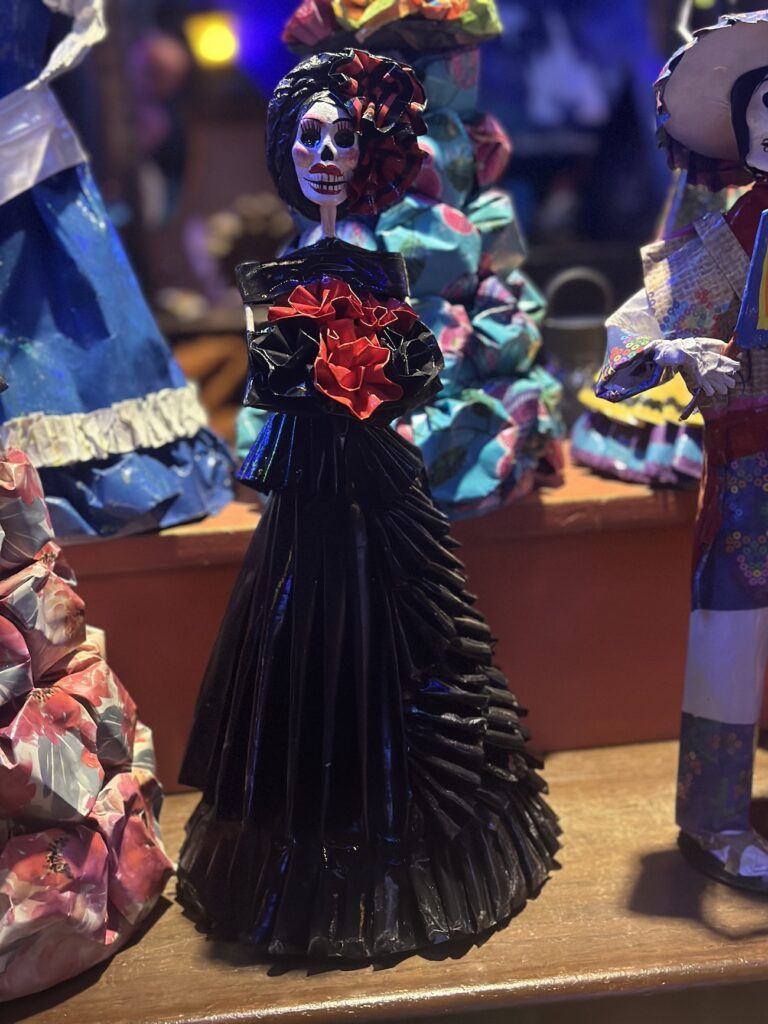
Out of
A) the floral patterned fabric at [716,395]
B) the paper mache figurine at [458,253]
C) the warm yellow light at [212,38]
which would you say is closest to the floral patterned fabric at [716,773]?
the floral patterned fabric at [716,395]

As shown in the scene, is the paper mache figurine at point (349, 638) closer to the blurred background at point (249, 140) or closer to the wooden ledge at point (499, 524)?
the wooden ledge at point (499, 524)

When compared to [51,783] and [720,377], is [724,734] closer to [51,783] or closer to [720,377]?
[720,377]

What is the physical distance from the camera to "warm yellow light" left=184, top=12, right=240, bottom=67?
3.01 m

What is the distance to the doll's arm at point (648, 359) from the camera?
3.65ft

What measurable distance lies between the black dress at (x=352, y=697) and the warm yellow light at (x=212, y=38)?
2143mm

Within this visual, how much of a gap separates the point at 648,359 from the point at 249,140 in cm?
238

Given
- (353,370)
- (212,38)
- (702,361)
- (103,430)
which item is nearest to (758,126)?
(702,361)

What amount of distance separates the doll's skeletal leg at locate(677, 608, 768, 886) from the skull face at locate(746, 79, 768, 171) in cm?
47

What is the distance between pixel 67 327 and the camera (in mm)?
1444

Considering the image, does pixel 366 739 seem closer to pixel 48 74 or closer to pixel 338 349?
pixel 338 349

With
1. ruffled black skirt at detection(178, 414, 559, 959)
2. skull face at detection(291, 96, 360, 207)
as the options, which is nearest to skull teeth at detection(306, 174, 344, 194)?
skull face at detection(291, 96, 360, 207)

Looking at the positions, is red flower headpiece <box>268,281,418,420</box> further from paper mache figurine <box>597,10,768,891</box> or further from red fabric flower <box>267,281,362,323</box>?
paper mache figurine <box>597,10,768,891</box>

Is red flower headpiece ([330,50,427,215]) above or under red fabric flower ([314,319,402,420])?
above

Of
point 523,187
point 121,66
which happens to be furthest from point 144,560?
point 121,66
